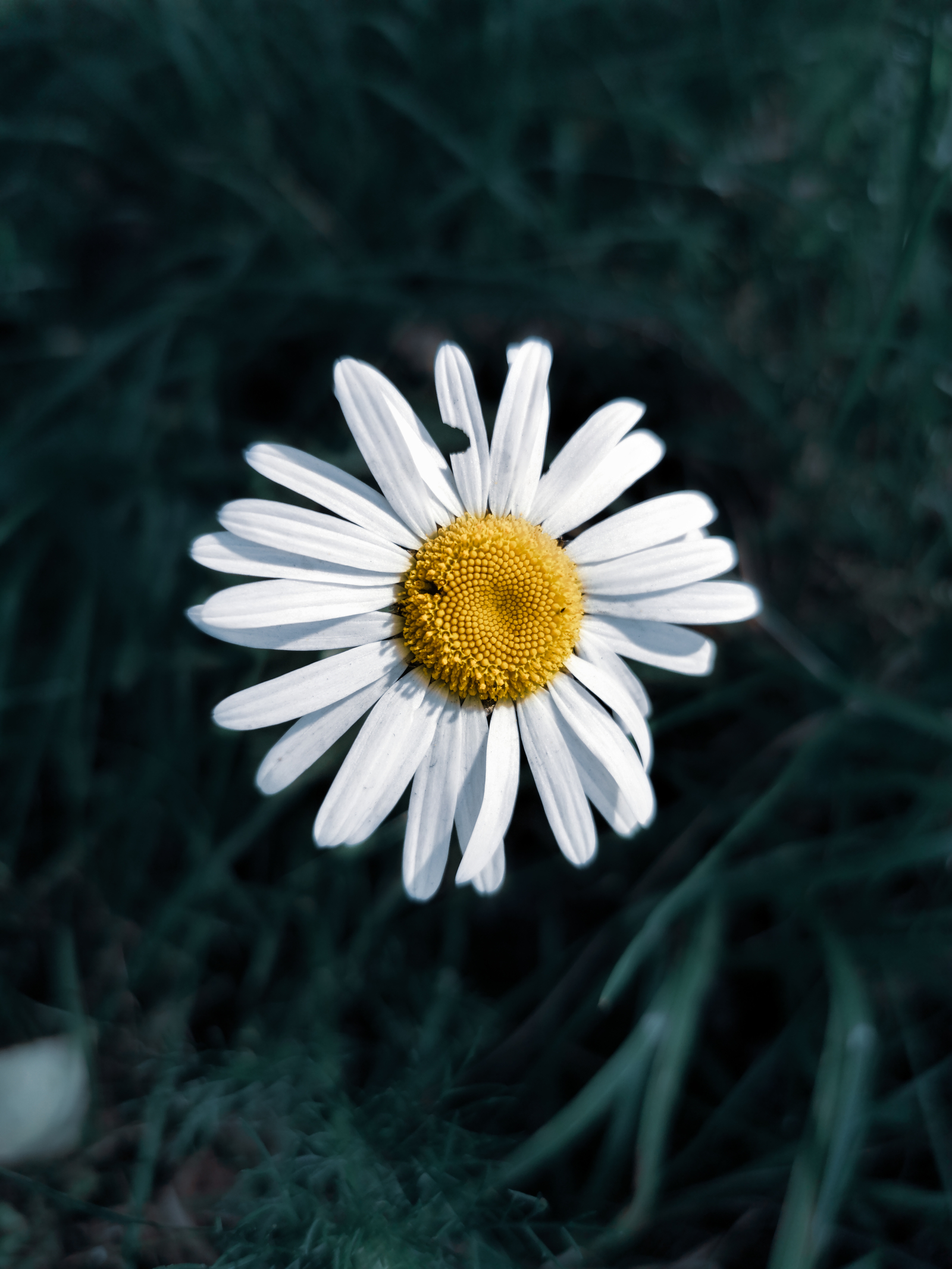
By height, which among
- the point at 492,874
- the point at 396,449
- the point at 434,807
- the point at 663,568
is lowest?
the point at 492,874

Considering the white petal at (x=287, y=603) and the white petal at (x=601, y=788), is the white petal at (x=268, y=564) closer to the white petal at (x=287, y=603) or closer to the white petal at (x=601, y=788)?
the white petal at (x=287, y=603)

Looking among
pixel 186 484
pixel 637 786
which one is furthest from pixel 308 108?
pixel 637 786

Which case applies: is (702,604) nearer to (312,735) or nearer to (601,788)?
(601,788)

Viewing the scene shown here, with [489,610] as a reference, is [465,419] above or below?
above

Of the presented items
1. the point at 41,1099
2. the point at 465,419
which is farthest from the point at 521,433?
the point at 41,1099

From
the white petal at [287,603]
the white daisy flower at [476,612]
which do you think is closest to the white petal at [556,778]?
the white daisy flower at [476,612]

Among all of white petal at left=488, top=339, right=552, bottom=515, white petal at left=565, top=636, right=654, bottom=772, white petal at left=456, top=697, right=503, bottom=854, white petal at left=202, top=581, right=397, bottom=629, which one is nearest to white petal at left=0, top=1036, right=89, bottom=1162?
white petal at left=456, top=697, right=503, bottom=854

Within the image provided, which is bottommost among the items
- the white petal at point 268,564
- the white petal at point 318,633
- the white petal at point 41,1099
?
the white petal at point 41,1099
